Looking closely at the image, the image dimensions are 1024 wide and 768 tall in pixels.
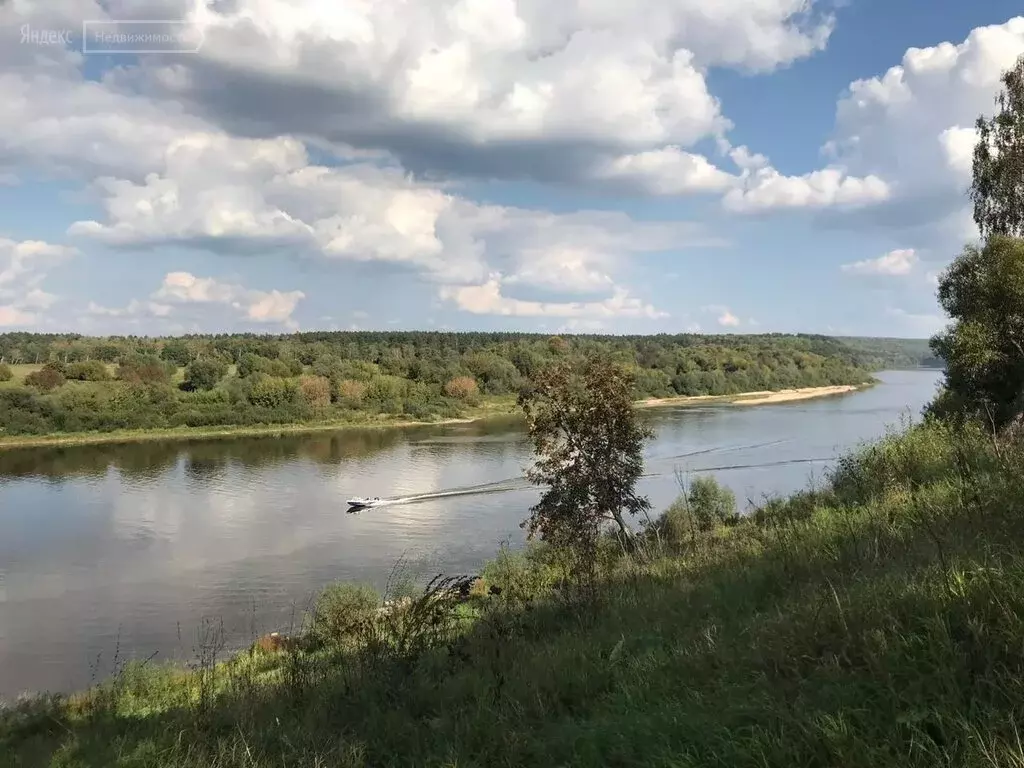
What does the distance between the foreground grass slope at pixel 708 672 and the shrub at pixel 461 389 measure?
9595cm

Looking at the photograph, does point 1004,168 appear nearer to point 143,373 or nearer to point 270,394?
point 270,394

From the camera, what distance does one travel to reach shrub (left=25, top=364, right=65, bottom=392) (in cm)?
8800

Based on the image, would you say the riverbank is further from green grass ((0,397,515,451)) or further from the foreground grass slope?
the foreground grass slope

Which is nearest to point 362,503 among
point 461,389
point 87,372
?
point 461,389

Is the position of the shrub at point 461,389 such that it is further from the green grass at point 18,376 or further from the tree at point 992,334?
the tree at point 992,334

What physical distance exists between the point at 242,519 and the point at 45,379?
6528cm

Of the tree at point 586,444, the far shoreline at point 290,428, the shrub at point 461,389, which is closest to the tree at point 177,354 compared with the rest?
the far shoreline at point 290,428

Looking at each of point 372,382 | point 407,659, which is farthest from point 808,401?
point 407,659

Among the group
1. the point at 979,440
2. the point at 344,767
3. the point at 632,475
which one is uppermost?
the point at 979,440

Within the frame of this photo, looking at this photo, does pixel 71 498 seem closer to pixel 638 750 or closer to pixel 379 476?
pixel 379 476

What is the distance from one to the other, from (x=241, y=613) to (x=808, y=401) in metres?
102

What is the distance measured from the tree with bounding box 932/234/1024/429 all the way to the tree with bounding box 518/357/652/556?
10.4 metres

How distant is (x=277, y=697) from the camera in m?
5.45

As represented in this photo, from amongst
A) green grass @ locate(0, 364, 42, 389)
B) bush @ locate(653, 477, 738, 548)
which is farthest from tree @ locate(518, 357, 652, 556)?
green grass @ locate(0, 364, 42, 389)
